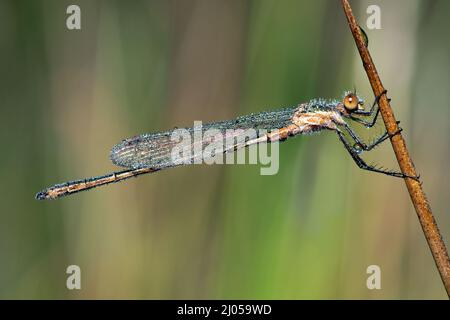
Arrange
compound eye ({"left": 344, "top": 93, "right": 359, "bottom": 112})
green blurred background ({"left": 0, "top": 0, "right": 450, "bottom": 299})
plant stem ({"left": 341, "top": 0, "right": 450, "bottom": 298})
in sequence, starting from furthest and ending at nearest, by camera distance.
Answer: green blurred background ({"left": 0, "top": 0, "right": 450, "bottom": 299}), compound eye ({"left": 344, "top": 93, "right": 359, "bottom": 112}), plant stem ({"left": 341, "top": 0, "right": 450, "bottom": 298})

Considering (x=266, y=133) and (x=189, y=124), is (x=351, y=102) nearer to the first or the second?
(x=266, y=133)

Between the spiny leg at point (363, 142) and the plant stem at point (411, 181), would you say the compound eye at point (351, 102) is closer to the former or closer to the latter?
the spiny leg at point (363, 142)

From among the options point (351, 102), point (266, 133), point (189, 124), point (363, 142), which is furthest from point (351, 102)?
point (189, 124)

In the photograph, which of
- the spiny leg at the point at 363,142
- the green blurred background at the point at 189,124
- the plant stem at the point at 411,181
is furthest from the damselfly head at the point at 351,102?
the plant stem at the point at 411,181

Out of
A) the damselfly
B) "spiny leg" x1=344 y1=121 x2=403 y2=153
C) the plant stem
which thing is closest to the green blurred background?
the damselfly

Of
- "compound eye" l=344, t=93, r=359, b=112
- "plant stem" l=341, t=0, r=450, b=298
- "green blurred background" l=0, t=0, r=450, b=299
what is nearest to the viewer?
"plant stem" l=341, t=0, r=450, b=298

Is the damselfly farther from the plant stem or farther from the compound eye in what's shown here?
the plant stem
